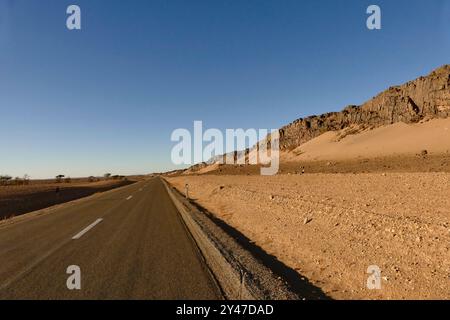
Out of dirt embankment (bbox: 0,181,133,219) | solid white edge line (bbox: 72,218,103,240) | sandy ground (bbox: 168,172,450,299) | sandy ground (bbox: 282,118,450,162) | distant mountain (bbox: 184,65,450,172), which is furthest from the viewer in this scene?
distant mountain (bbox: 184,65,450,172)

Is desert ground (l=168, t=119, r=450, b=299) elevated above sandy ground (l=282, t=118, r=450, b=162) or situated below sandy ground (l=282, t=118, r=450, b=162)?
below

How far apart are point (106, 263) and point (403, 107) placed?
10837 centimetres

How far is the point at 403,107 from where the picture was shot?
322 ft

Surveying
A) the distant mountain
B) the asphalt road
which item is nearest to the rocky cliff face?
the distant mountain

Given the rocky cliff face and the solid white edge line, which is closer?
the solid white edge line

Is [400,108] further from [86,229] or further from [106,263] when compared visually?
[106,263]

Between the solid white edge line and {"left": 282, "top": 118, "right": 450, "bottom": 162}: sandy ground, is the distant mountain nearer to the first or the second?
{"left": 282, "top": 118, "right": 450, "bottom": 162}: sandy ground

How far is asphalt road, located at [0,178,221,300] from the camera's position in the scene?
16.3 ft

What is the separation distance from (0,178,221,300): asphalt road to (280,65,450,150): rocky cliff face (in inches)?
3618

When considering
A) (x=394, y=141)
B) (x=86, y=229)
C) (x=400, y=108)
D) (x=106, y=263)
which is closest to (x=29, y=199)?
(x=86, y=229)

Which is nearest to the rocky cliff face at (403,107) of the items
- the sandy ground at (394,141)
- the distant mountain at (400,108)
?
the distant mountain at (400,108)
